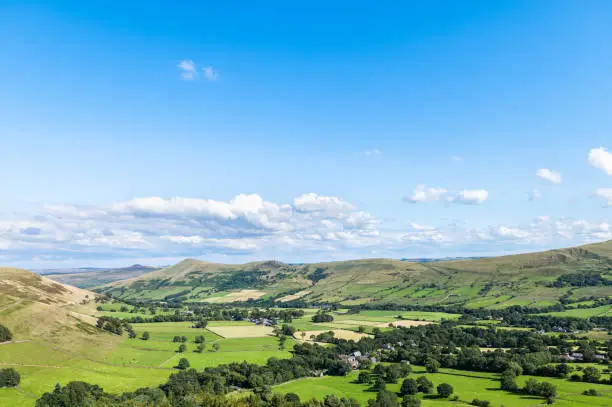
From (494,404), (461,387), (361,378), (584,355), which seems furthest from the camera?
(584,355)

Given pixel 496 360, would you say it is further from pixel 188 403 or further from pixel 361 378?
pixel 188 403

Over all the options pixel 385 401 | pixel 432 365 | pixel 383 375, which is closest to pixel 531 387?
pixel 432 365

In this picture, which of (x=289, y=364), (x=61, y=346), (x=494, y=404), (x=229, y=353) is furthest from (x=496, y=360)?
(x=61, y=346)

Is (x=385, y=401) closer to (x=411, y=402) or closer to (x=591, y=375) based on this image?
(x=411, y=402)

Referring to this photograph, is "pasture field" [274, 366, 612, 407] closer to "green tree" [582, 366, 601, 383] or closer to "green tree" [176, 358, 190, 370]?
"green tree" [582, 366, 601, 383]

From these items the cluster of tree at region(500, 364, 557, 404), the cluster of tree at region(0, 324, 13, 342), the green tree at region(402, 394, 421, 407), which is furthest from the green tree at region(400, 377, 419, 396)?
the cluster of tree at region(0, 324, 13, 342)

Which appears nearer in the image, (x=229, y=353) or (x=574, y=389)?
(x=574, y=389)

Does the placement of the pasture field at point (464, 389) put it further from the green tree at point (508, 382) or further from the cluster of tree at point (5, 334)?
the cluster of tree at point (5, 334)
